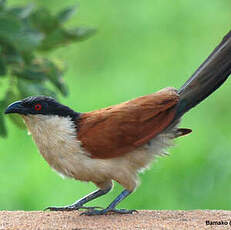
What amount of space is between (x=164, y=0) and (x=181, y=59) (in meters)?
1.98

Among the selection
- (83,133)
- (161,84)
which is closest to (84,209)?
(83,133)

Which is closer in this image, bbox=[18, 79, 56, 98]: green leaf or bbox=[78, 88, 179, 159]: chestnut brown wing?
bbox=[78, 88, 179, 159]: chestnut brown wing

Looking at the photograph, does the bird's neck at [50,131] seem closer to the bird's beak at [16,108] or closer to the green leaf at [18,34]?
the bird's beak at [16,108]

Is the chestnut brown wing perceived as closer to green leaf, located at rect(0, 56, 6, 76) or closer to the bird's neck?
the bird's neck

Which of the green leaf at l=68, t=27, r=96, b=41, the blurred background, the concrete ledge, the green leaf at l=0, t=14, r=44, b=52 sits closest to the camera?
the concrete ledge

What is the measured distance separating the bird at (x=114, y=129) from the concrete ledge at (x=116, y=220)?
0.44ft

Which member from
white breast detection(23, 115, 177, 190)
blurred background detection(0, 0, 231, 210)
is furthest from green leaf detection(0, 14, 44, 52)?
blurred background detection(0, 0, 231, 210)

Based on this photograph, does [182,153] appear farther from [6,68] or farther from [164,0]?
[164,0]

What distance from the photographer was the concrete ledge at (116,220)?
3.79 metres

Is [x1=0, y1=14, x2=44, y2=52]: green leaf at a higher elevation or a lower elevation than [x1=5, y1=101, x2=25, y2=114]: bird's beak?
higher

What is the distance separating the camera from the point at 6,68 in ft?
14.7

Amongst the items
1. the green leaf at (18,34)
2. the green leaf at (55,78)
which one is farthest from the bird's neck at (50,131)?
the green leaf at (18,34)

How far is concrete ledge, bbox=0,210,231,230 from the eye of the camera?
12.5 feet

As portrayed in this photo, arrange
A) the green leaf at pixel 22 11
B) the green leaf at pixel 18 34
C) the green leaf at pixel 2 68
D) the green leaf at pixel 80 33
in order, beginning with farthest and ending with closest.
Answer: the green leaf at pixel 80 33 < the green leaf at pixel 22 11 < the green leaf at pixel 2 68 < the green leaf at pixel 18 34
